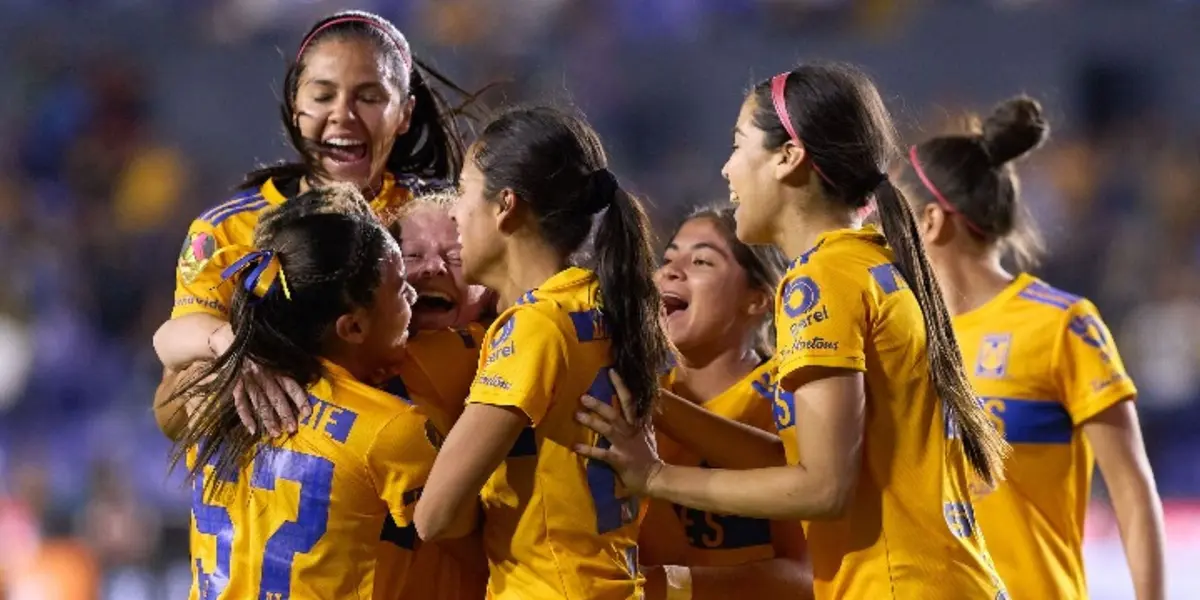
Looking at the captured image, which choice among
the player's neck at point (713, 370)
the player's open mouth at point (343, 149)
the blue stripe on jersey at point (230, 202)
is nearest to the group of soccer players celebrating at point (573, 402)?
the player's neck at point (713, 370)

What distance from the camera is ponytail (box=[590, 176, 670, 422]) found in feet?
9.46

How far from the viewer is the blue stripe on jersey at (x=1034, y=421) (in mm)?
3883

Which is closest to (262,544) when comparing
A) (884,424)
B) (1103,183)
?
(884,424)

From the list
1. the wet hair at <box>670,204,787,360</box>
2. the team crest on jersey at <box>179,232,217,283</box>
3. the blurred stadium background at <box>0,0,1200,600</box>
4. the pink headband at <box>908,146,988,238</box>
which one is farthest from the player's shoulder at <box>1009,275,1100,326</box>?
the blurred stadium background at <box>0,0,1200,600</box>

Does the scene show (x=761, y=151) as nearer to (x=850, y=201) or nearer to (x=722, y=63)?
(x=850, y=201)

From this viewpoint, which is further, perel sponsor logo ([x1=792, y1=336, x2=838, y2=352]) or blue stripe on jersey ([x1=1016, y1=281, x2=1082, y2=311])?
blue stripe on jersey ([x1=1016, y1=281, x2=1082, y2=311])

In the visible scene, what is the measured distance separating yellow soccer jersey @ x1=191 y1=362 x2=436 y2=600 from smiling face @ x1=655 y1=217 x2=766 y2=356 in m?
A: 0.89

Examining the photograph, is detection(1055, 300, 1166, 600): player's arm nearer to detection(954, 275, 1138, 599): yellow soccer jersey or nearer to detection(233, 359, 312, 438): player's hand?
detection(954, 275, 1138, 599): yellow soccer jersey

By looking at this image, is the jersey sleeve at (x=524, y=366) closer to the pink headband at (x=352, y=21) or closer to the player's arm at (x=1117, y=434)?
the pink headband at (x=352, y=21)

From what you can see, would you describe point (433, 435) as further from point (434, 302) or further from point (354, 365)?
point (434, 302)

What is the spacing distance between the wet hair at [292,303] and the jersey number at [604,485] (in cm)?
48

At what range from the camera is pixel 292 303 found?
9.52 ft

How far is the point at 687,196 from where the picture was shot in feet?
32.8

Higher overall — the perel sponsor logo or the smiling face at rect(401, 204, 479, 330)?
the smiling face at rect(401, 204, 479, 330)
